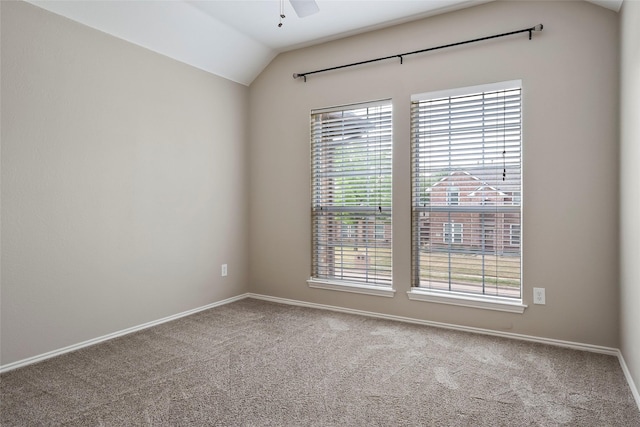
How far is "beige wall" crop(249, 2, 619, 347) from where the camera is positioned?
270 cm

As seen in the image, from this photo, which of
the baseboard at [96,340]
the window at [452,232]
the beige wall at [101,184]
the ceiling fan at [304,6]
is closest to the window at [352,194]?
the window at [452,232]

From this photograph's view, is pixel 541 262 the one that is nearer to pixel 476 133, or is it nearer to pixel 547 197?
pixel 547 197

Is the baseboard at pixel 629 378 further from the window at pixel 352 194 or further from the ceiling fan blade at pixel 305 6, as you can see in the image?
the ceiling fan blade at pixel 305 6

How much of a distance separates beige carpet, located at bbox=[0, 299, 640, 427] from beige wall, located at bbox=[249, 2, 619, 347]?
1.13 ft

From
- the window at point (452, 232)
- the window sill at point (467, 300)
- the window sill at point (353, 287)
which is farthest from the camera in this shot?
the window sill at point (353, 287)

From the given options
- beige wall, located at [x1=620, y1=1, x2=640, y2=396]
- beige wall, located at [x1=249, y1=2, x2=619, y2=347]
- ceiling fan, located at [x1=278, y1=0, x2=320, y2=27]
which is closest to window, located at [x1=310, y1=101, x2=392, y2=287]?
beige wall, located at [x1=249, y1=2, x2=619, y2=347]

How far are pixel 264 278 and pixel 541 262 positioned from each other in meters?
2.69

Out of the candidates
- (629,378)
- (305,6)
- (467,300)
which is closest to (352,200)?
(467,300)

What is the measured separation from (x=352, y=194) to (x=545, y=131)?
1.71m

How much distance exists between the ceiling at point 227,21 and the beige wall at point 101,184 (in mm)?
127

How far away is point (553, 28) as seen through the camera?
284 centimetres

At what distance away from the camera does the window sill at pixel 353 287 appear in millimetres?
3574

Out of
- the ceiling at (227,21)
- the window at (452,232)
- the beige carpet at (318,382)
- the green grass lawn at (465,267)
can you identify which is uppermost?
the ceiling at (227,21)

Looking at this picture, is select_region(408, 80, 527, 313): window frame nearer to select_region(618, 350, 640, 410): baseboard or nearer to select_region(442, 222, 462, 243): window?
select_region(442, 222, 462, 243): window
